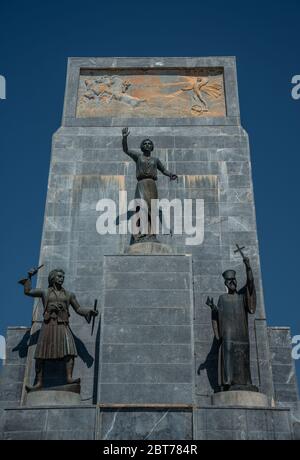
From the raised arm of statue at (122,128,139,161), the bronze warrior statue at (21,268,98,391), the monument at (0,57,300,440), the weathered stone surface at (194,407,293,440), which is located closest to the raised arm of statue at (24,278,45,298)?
the bronze warrior statue at (21,268,98,391)

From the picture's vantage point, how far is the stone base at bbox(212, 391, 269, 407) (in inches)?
474

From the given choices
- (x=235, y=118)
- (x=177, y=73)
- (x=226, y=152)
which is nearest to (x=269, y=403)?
(x=226, y=152)

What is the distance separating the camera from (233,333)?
1302cm

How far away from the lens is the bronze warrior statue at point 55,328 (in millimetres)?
12633

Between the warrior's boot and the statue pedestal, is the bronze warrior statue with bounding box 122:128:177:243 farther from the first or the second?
the statue pedestal

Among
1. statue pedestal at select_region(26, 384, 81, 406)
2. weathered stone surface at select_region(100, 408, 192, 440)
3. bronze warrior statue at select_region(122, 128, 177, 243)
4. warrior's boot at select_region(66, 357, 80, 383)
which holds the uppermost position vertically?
bronze warrior statue at select_region(122, 128, 177, 243)

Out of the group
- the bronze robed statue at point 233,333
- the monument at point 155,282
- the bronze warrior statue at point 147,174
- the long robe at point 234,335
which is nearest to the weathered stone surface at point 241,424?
the monument at point 155,282

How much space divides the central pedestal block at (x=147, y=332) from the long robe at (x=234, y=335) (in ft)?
2.91

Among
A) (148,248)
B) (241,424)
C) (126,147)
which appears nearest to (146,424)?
(241,424)

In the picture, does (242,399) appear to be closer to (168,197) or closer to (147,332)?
(147,332)

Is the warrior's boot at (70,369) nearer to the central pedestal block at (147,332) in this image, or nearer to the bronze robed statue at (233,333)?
the central pedestal block at (147,332)

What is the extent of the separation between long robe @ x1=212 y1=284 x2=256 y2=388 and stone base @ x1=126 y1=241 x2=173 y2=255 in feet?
5.72

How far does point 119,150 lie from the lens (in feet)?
56.9
